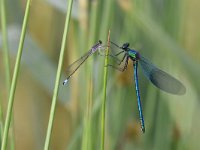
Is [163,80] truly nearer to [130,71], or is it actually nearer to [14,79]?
[130,71]

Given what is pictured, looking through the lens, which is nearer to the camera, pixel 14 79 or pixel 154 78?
pixel 14 79

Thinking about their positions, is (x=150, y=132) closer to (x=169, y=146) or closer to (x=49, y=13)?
(x=169, y=146)

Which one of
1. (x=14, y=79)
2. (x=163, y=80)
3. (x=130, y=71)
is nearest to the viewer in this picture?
(x=14, y=79)

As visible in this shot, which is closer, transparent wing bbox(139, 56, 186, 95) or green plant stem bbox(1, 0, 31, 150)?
green plant stem bbox(1, 0, 31, 150)

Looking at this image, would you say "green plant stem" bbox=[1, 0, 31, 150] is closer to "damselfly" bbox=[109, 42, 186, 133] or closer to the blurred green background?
"damselfly" bbox=[109, 42, 186, 133]

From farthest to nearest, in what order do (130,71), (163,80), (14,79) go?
(130,71)
(163,80)
(14,79)

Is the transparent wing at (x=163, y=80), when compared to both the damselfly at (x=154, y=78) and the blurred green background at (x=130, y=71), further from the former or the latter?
the blurred green background at (x=130, y=71)

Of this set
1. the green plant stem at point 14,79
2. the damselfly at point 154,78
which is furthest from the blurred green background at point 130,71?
the green plant stem at point 14,79

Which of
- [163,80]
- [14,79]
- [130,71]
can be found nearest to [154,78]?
[163,80]

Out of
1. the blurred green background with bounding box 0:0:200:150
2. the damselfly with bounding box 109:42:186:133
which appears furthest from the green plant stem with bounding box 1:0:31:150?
the blurred green background with bounding box 0:0:200:150
